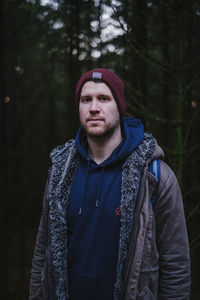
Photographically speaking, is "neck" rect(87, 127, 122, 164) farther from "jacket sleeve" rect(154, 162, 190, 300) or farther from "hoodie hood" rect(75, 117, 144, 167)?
"jacket sleeve" rect(154, 162, 190, 300)

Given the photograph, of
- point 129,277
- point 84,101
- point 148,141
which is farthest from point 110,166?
point 129,277

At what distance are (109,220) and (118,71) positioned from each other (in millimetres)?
3543

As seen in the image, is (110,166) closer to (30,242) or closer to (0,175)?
(0,175)

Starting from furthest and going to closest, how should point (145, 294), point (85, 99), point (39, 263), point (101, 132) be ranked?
point (39, 263) < point (85, 99) < point (101, 132) < point (145, 294)

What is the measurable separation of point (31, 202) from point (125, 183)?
22.2 ft

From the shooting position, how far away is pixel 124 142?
7.37 feet

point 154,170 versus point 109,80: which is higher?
point 109,80

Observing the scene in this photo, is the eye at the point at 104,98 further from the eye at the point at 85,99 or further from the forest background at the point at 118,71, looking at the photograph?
the forest background at the point at 118,71

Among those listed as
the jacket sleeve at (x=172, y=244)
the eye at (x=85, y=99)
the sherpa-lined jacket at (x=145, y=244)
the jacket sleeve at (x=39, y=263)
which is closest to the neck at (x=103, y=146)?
the sherpa-lined jacket at (x=145, y=244)

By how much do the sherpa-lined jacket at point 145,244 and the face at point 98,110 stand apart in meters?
0.34

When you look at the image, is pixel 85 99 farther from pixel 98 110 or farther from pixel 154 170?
pixel 154 170

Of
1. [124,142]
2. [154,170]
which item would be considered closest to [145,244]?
[154,170]

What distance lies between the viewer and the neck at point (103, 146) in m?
2.25

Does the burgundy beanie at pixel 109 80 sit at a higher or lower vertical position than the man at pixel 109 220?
higher
